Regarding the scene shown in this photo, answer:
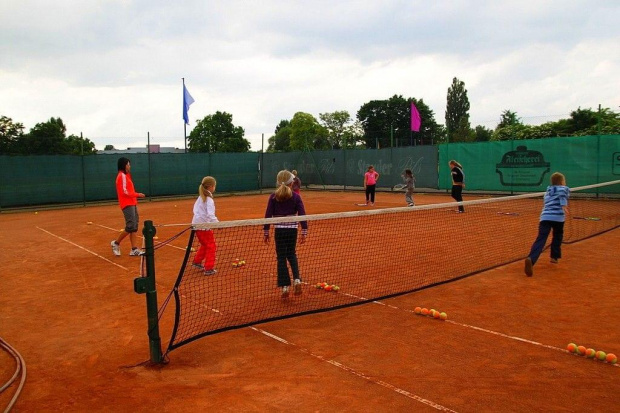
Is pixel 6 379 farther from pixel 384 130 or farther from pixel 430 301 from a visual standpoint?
pixel 384 130

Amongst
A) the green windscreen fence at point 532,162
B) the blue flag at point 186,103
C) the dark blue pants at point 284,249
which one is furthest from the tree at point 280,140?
the dark blue pants at point 284,249

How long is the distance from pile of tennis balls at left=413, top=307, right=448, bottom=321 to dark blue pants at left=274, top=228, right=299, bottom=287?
173cm

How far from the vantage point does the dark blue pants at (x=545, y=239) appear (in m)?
7.90

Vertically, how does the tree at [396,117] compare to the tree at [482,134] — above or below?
above

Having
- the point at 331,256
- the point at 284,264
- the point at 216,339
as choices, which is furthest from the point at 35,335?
the point at 331,256

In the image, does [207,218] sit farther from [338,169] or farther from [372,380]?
[338,169]

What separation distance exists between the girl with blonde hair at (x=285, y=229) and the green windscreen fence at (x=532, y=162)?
1658 centimetres

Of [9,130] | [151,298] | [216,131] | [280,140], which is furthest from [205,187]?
[280,140]

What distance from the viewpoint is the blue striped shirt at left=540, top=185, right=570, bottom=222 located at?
8148mm

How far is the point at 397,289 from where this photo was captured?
22.7 ft

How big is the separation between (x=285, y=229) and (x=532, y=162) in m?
17.5

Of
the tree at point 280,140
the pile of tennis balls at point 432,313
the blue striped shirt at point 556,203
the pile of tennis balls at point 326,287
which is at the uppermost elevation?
the tree at point 280,140

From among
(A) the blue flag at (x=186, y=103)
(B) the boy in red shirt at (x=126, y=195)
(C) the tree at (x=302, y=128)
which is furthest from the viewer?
(C) the tree at (x=302, y=128)

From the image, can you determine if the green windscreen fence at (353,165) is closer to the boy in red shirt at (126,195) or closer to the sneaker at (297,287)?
the boy in red shirt at (126,195)
